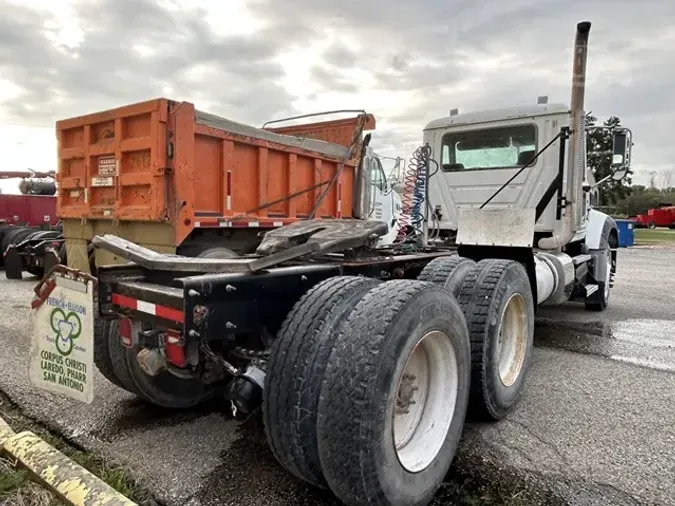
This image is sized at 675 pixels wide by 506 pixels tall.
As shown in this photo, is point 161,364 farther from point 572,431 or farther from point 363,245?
point 572,431

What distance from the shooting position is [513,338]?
4.02 m

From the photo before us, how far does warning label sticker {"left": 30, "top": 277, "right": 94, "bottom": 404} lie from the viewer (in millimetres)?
2457

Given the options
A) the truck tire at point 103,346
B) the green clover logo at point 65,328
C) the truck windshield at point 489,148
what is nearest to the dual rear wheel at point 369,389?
the green clover logo at point 65,328

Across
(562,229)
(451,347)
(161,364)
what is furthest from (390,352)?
(562,229)

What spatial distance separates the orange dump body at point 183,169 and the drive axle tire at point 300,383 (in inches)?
118

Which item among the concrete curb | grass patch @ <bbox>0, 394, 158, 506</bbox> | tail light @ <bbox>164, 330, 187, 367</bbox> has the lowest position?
grass patch @ <bbox>0, 394, 158, 506</bbox>

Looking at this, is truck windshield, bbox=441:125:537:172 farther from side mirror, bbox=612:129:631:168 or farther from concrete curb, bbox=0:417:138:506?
concrete curb, bbox=0:417:138:506

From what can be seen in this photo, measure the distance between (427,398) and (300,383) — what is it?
0.88m

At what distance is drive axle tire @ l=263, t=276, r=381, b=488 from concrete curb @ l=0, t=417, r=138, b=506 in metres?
0.80

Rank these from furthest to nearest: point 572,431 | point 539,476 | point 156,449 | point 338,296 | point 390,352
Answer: point 572,431 → point 156,449 → point 539,476 → point 338,296 → point 390,352

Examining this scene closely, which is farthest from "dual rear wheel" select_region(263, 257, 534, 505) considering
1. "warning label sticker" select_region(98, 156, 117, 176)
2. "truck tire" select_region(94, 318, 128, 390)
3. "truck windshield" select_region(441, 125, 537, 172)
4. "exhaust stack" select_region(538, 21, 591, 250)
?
"warning label sticker" select_region(98, 156, 117, 176)

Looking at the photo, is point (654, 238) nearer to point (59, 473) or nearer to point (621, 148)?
point (621, 148)

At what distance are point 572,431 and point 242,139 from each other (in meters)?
4.16

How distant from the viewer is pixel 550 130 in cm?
561
